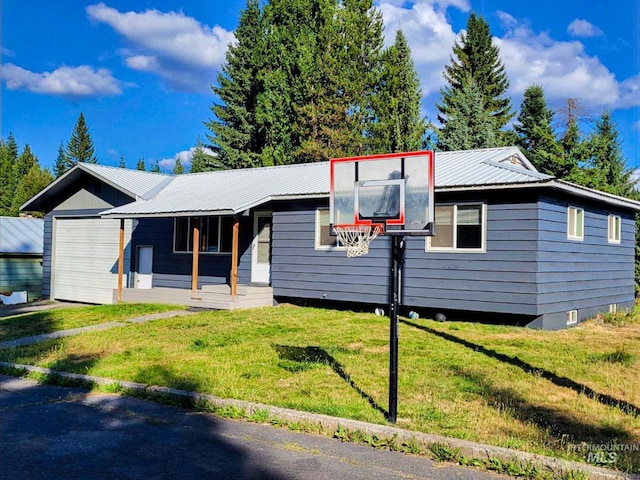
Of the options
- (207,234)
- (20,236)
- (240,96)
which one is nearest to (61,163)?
(240,96)

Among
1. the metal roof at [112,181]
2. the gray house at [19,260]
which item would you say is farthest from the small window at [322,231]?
the gray house at [19,260]

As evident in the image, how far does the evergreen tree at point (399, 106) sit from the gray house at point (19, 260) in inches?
699

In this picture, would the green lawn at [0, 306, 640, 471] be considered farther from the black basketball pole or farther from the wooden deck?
the wooden deck

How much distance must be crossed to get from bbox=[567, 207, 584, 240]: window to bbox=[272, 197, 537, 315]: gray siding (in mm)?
1774

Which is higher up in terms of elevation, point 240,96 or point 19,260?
point 240,96

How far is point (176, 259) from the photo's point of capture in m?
17.4

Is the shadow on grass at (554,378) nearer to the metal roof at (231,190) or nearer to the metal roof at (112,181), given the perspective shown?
the metal roof at (231,190)

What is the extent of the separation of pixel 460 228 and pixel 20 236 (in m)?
21.1

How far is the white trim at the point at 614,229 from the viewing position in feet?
47.7

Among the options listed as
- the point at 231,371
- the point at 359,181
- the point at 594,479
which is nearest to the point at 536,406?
the point at 594,479

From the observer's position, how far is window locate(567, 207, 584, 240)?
12.5 metres

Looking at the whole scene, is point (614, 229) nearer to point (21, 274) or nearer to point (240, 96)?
point (21, 274)

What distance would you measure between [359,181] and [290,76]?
26.8 metres

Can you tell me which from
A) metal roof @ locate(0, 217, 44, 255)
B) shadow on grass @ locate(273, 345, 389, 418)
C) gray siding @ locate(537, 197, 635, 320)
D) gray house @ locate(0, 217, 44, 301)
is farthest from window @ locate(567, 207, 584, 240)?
metal roof @ locate(0, 217, 44, 255)
